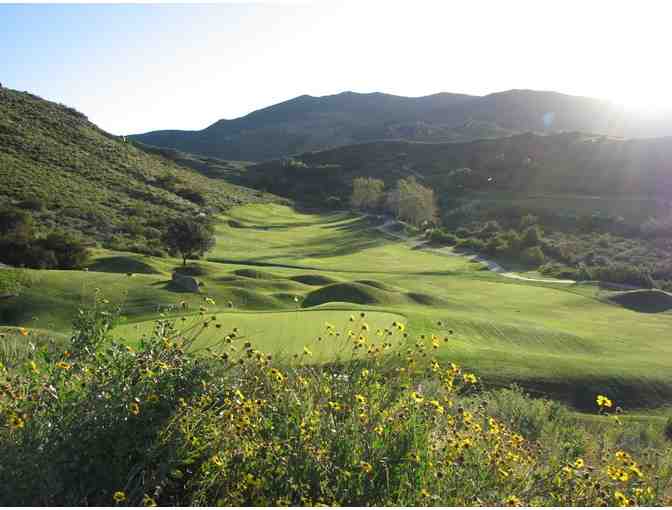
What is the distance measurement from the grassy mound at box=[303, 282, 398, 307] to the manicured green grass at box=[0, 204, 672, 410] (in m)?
0.06

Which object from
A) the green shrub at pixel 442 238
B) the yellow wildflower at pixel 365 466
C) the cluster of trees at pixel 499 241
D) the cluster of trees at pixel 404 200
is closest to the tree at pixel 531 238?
the cluster of trees at pixel 499 241

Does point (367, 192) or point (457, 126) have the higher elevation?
point (457, 126)

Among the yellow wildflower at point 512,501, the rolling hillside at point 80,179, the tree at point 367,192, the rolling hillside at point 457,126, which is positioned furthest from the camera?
the rolling hillside at point 457,126

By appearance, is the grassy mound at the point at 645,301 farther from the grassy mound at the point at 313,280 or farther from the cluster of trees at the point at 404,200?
the cluster of trees at the point at 404,200

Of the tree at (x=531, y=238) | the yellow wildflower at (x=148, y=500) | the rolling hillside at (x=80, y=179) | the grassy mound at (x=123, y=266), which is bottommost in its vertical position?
the tree at (x=531, y=238)

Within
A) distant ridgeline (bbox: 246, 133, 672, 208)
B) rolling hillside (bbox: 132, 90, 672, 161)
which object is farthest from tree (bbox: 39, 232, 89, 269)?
rolling hillside (bbox: 132, 90, 672, 161)

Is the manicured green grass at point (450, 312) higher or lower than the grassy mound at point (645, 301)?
higher

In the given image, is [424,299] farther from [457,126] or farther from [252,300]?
[457,126]

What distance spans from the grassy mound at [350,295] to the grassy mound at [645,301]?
11.5m

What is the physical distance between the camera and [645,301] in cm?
2489

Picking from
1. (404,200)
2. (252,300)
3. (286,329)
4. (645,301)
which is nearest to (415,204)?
(404,200)

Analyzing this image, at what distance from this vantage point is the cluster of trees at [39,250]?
77.3 ft

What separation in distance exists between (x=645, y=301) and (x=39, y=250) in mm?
25906

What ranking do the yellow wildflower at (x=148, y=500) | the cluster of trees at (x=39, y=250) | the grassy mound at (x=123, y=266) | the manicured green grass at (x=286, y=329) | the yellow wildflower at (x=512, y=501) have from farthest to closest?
the grassy mound at (x=123, y=266)
the cluster of trees at (x=39, y=250)
the manicured green grass at (x=286, y=329)
the yellow wildflower at (x=512, y=501)
the yellow wildflower at (x=148, y=500)
